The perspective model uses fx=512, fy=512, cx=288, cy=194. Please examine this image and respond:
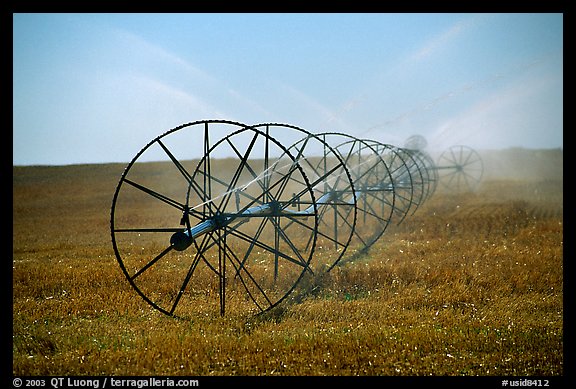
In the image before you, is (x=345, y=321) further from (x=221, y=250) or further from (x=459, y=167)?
(x=459, y=167)

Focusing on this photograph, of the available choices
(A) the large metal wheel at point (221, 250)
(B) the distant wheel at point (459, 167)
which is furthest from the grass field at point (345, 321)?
(B) the distant wheel at point (459, 167)

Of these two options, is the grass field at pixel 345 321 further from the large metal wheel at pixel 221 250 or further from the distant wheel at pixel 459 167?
the distant wheel at pixel 459 167

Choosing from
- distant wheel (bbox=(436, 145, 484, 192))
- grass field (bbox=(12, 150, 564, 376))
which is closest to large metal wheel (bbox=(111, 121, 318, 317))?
grass field (bbox=(12, 150, 564, 376))

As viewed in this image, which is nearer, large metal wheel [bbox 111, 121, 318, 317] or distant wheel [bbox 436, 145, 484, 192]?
large metal wheel [bbox 111, 121, 318, 317]

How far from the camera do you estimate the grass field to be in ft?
22.1

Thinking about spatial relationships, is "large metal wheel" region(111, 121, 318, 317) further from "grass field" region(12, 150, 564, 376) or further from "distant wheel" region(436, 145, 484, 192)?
"distant wheel" region(436, 145, 484, 192)

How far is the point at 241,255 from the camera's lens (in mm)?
14875

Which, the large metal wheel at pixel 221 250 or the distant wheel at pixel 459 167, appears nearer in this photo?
the large metal wheel at pixel 221 250

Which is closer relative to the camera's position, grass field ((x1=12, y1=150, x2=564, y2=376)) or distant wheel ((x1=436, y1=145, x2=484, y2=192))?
grass field ((x1=12, y1=150, x2=564, y2=376))

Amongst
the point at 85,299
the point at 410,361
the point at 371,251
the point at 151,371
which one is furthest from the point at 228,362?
the point at 371,251

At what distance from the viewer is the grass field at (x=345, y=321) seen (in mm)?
6746
